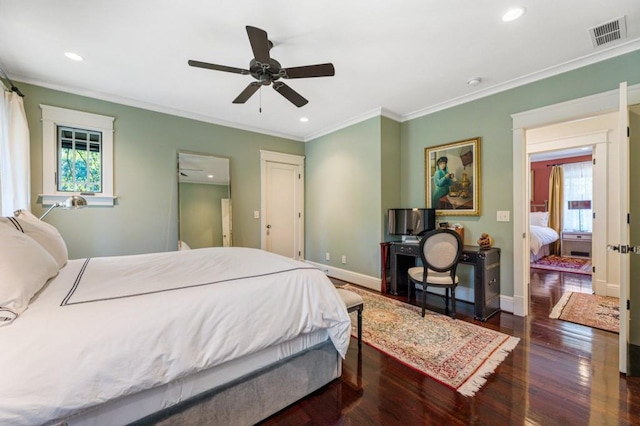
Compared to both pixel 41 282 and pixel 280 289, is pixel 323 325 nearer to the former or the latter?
pixel 280 289

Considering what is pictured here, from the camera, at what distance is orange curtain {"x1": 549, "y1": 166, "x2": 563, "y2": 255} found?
22.4 feet

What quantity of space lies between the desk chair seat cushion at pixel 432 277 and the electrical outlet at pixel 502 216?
3.10 ft

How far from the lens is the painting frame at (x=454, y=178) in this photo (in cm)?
341

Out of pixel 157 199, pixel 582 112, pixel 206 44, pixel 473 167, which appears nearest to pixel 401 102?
pixel 473 167

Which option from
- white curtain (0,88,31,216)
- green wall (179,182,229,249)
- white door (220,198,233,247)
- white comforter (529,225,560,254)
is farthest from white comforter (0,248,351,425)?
white comforter (529,225,560,254)

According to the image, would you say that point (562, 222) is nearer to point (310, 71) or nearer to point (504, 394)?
point (504, 394)

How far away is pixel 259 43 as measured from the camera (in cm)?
187

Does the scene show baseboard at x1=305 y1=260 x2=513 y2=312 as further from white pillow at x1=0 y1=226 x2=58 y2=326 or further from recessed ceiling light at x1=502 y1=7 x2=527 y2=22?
white pillow at x1=0 y1=226 x2=58 y2=326

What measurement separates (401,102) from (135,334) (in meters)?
3.80

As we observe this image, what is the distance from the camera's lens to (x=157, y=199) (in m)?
3.74

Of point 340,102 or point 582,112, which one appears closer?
point 582,112

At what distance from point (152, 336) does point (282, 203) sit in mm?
3962

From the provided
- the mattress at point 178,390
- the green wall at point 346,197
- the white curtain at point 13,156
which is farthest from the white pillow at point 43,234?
the green wall at point 346,197

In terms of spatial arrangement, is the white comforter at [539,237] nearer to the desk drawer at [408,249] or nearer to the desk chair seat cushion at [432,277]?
the desk drawer at [408,249]
